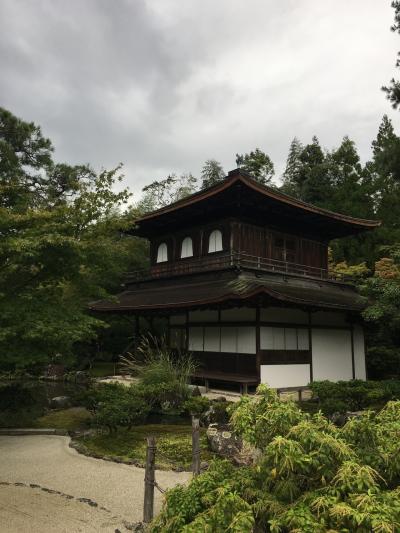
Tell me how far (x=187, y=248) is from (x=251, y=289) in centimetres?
736

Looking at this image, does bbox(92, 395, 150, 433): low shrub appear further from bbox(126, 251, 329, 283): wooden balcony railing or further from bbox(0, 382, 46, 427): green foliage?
bbox(126, 251, 329, 283): wooden balcony railing

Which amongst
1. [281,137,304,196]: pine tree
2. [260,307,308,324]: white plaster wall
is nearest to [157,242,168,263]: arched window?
[260,307,308,324]: white plaster wall

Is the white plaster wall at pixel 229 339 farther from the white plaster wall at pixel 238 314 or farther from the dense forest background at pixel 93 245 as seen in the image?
the dense forest background at pixel 93 245

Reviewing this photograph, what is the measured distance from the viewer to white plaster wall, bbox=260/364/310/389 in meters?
15.0

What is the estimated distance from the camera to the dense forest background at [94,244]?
7.69 meters

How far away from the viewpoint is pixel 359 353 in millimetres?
19344

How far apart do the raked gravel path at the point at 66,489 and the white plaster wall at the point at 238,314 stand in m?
8.36

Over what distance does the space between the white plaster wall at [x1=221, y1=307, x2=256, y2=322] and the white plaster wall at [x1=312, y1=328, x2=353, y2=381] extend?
2975 mm

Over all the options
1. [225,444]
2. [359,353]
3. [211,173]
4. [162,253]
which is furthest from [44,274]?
[211,173]

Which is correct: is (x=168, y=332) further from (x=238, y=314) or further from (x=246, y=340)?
(x=246, y=340)

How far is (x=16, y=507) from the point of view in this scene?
5637 mm

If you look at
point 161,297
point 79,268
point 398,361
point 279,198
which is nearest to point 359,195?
point 398,361

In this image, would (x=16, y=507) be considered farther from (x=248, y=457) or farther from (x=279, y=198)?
(x=279, y=198)

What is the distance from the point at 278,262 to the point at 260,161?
3413 centimetres
